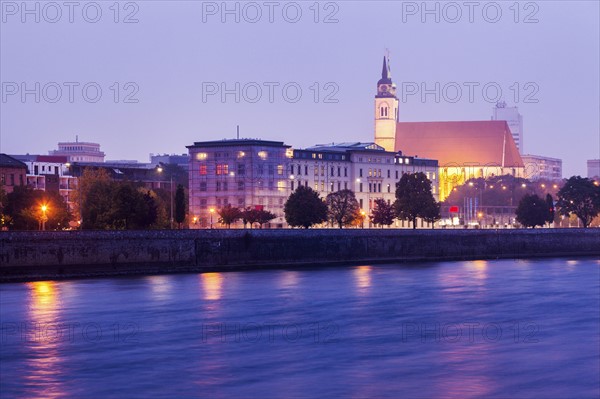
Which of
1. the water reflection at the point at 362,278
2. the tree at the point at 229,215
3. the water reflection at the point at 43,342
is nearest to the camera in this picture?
the water reflection at the point at 43,342

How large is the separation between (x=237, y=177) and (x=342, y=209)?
14468 millimetres

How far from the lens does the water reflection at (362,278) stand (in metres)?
73.6

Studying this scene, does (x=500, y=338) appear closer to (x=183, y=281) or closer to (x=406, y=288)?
(x=406, y=288)

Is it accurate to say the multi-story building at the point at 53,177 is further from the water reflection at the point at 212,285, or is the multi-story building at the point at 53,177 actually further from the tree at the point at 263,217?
the water reflection at the point at 212,285

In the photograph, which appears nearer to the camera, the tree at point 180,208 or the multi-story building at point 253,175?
the tree at point 180,208

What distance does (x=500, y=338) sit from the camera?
51.2m

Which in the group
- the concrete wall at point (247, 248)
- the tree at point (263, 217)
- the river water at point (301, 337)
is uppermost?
the tree at point (263, 217)

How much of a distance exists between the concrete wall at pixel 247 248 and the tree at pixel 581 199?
17896 millimetres

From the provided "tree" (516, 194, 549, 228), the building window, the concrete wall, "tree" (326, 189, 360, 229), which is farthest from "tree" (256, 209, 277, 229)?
"tree" (516, 194, 549, 228)

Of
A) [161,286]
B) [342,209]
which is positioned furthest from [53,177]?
[161,286]

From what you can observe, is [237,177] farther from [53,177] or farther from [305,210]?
[53,177]

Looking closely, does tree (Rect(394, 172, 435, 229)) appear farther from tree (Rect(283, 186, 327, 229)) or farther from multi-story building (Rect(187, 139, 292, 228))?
multi-story building (Rect(187, 139, 292, 228))

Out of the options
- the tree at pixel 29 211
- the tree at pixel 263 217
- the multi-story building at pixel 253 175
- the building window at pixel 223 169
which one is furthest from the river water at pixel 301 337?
the building window at pixel 223 169

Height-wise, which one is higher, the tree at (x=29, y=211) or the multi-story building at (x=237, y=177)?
the multi-story building at (x=237, y=177)
